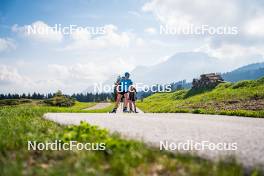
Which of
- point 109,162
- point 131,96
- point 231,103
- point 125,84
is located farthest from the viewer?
point 231,103

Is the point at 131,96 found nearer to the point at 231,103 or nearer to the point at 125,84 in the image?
the point at 125,84

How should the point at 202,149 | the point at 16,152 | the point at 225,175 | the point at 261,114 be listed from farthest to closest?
the point at 261,114 → the point at 202,149 → the point at 16,152 → the point at 225,175

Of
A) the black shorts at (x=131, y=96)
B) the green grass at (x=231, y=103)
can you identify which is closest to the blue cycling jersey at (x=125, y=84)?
the black shorts at (x=131, y=96)

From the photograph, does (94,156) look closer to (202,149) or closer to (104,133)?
(104,133)

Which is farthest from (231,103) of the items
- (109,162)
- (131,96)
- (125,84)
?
(109,162)

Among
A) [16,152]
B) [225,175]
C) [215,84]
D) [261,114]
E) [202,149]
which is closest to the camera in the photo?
[225,175]

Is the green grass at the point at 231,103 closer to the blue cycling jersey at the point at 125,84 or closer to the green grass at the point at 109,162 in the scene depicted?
the blue cycling jersey at the point at 125,84

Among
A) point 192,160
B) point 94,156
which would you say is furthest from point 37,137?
point 192,160

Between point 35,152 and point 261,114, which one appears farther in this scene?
point 261,114

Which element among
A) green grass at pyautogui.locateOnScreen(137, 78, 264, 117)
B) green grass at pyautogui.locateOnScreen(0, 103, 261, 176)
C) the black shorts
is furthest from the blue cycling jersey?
green grass at pyautogui.locateOnScreen(0, 103, 261, 176)

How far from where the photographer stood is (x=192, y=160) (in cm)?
631

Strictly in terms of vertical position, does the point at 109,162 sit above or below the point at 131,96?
below

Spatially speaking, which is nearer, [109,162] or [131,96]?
[109,162]

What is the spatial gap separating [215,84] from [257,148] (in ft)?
171
